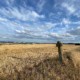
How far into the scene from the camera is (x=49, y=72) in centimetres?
1166

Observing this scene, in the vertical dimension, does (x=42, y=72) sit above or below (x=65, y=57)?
below

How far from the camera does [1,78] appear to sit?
10.4m

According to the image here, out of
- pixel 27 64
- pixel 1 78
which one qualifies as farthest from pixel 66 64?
pixel 1 78

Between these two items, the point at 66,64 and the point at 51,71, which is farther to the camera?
the point at 66,64

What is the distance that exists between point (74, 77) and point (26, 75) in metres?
3.47

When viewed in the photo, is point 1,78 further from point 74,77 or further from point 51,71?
point 74,77

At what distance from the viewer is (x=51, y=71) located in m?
11.9

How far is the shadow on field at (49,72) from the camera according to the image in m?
10.9

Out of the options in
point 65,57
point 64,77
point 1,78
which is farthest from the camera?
point 65,57

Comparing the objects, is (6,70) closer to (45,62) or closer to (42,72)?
(42,72)

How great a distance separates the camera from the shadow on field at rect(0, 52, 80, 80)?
35.7ft

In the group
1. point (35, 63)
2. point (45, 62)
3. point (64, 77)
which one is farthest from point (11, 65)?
point (64, 77)

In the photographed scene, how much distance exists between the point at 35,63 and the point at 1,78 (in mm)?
3554

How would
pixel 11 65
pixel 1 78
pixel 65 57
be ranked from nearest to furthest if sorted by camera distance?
pixel 1 78 < pixel 11 65 < pixel 65 57
